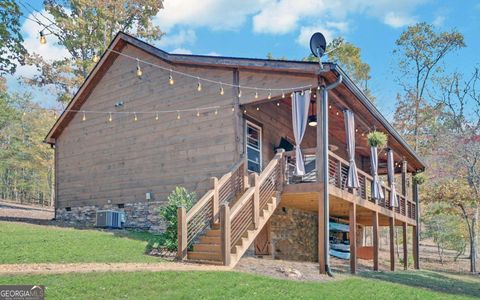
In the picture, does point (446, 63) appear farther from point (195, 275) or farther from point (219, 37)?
point (195, 275)

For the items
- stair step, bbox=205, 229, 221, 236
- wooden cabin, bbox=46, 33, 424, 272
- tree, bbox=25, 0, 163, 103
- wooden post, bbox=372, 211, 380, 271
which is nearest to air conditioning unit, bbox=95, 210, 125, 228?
wooden cabin, bbox=46, 33, 424, 272

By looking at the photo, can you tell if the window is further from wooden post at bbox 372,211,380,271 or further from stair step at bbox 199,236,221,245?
wooden post at bbox 372,211,380,271

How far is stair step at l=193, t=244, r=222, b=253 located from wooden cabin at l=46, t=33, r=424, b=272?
0.07 feet

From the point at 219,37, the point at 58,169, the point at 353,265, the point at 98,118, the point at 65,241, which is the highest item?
the point at 219,37

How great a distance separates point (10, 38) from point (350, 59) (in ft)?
72.2

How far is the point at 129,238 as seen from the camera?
11.6 metres

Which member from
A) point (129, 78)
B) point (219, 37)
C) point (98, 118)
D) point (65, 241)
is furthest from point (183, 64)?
point (219, 37)

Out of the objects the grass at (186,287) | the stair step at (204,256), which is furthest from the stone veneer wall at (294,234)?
the grass at (186,287)

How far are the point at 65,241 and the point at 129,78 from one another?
6.19 m

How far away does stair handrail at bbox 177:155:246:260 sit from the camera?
9531 millimetres

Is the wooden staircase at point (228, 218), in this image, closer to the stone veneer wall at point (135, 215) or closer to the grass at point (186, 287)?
the grass at point (186, 287)

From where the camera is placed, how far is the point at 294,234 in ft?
46.3

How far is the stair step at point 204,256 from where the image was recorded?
955 cm

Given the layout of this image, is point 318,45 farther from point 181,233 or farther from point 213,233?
point 181,233
